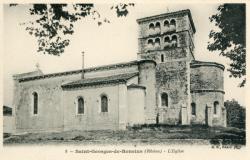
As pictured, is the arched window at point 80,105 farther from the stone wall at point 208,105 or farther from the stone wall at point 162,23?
the stone wall at point 208,105

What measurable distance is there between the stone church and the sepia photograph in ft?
0.18

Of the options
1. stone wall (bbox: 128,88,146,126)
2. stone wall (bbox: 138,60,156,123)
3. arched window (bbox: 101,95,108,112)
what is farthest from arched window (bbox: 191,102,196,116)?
arched window (bbox: 101,95,108,112)

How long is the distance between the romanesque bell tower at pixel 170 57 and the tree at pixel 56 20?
10.2m

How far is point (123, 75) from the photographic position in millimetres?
19953

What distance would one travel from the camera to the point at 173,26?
23219 mm

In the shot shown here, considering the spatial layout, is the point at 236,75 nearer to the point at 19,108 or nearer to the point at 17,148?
the point at 17,148

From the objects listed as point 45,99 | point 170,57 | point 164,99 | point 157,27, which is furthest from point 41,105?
point 157,27

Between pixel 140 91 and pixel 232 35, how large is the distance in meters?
7.30

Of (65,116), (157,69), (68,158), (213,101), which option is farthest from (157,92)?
(68,158)

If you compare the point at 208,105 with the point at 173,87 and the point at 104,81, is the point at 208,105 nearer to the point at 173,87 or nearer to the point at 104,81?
the point at 173,87

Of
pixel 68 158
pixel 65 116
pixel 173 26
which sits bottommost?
pixel 68 158

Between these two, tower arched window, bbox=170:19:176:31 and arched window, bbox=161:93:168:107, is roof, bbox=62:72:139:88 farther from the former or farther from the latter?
tower arched window, bbox=170:19:176:31

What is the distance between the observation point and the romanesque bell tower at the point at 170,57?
21.5 meters

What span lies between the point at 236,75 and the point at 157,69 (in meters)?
9.86
